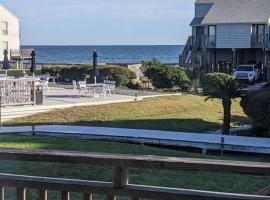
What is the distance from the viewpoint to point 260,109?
586 inches

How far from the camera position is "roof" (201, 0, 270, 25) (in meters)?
51.0

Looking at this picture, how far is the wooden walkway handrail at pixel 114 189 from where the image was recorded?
3387 millimetres

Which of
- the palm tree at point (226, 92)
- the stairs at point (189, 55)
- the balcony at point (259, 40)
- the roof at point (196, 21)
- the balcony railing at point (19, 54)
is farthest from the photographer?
the balcony railing at point (19, 54)

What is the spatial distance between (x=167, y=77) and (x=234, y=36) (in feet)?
72.0

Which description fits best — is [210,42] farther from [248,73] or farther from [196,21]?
[248,73]

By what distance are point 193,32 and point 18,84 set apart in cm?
3845

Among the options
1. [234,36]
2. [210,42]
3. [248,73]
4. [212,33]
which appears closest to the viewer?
[248,73]

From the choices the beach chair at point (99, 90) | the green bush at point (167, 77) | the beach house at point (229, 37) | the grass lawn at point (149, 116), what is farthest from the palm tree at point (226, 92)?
the beach house at point (229, 37)

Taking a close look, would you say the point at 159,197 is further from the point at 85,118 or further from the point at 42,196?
the point at 85,118

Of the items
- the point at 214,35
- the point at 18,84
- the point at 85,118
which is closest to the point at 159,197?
the point at 85,118

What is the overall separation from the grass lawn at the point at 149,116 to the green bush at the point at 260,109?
224cm

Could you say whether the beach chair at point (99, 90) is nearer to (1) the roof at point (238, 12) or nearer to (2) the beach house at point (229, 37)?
(2) the beach house at point (229, 37)

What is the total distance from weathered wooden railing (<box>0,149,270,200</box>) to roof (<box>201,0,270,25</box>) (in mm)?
48531

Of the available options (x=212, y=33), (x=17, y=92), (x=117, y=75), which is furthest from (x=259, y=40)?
(x=17, y=92)
